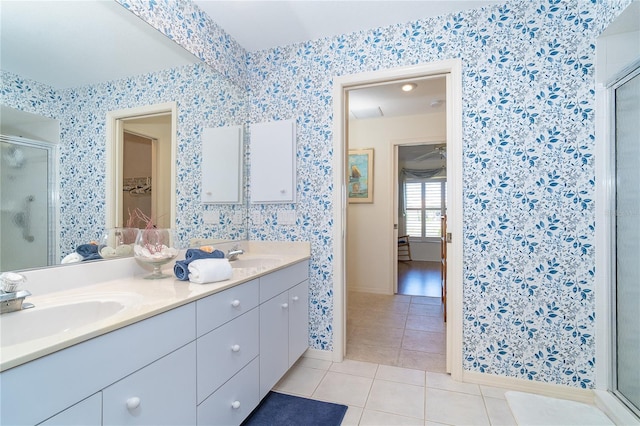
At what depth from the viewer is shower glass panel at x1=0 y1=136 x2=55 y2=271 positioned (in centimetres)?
108

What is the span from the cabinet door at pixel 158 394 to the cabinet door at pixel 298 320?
908 mm

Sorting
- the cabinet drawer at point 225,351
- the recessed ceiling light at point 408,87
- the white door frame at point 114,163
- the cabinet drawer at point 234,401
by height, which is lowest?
the cabinet drawer at point 234,401

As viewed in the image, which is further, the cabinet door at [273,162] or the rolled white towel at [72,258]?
the cabinet door at [273,162]

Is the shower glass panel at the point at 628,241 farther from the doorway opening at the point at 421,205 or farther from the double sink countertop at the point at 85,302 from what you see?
the doorway opening at the point at 421,205

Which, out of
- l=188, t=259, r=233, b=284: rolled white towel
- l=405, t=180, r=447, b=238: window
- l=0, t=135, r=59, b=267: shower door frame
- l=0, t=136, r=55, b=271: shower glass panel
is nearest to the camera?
l=0, t=136, r=55, b=271: shower glass panel

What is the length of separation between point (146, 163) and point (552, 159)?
95.1 inches

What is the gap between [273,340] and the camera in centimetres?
180

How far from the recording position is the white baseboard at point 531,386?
180 cm

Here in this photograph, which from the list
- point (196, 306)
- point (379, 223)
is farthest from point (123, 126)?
point (379, 223)

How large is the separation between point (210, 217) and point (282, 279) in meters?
0.75

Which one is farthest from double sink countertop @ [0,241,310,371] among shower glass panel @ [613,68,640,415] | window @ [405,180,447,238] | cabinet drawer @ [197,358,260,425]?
window @ [405,180,447,238]

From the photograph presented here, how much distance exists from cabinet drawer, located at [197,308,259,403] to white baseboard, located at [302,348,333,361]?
874mm

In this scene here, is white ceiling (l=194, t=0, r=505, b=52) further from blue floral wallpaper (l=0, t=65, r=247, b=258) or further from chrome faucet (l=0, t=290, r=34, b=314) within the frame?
chrome faucet (l=0, t=290, r=34, b=314)

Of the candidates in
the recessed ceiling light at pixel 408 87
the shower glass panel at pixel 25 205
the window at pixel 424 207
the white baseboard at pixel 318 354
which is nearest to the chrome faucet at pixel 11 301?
the shower glass panel at pixel 25 205
